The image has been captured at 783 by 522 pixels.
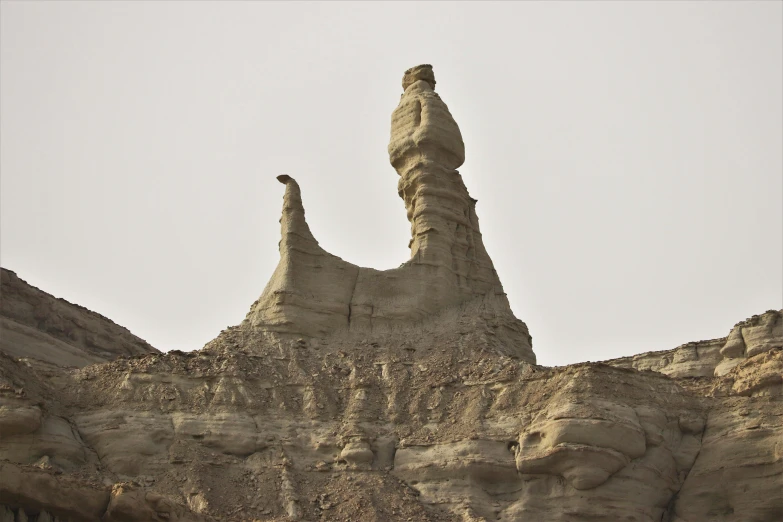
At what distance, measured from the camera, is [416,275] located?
4491cm

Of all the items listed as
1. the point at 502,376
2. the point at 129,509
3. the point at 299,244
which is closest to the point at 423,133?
the point at 299,244

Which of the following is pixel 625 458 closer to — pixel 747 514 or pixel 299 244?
pixel 747 514

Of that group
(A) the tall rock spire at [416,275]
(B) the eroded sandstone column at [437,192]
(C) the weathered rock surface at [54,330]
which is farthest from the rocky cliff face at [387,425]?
(C) the weathered rock surface at [54,330]

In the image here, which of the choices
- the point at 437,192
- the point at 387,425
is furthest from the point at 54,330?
the point at 387,425

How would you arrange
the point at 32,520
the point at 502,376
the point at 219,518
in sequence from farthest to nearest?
the point at 502,376, the point at 219,518, the point at 32,520

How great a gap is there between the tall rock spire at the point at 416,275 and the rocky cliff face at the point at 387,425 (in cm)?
9

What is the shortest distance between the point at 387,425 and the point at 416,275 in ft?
20.4

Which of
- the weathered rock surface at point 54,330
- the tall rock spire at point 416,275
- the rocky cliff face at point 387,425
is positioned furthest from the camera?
the weathered rock surface at point 54,330

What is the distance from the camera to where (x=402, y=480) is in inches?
1516

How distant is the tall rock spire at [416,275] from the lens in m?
43.4

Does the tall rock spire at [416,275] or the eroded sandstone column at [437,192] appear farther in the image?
the eroded sandstone column at [437,192]

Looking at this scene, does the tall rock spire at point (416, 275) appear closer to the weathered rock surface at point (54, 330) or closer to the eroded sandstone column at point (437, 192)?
the eroded sandstone column at point (437, 192)

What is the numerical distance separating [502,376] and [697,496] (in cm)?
574

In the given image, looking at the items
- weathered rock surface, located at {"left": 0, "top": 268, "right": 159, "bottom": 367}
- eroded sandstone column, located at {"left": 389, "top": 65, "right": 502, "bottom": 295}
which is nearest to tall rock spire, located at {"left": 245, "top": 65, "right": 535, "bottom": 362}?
eroded sandstone column, located at {"left": 389, "top": 65, "right": 502, "bottom": 295}
